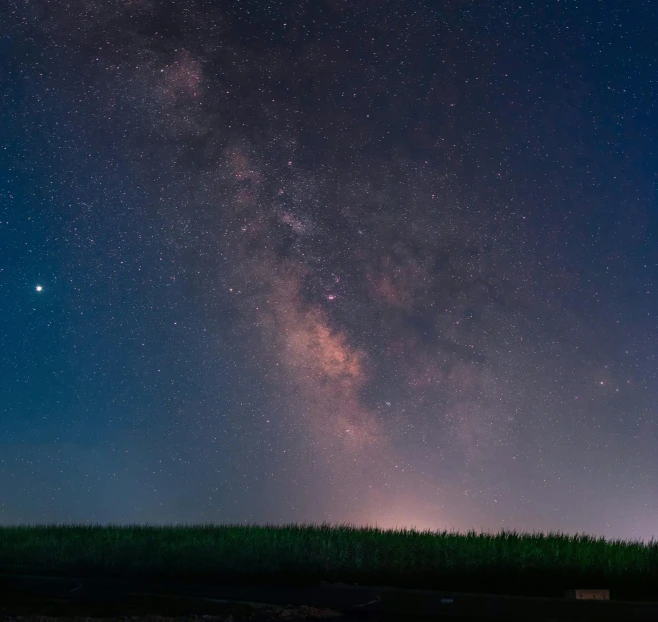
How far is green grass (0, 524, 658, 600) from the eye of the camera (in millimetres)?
13117

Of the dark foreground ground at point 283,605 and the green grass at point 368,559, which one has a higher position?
the green grass at point 368,559

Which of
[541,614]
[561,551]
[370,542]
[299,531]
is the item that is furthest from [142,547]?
[541,614]

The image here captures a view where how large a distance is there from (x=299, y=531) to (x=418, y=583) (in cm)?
560

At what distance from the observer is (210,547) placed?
16.2 m

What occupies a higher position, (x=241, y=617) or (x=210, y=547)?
(x=210, y=547)

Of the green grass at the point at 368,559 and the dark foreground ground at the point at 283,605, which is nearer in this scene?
the dark foreground ground at the point at 283,605

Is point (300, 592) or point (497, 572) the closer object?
point (300, 592)

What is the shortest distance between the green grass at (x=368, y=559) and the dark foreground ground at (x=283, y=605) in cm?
150

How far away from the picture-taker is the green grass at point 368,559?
43.0 ft

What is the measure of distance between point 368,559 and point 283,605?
15.7ft

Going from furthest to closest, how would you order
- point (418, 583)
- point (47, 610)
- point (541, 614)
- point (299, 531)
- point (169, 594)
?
point (299, 531)
point (418, 583)
point (169, 594)
point (541, 614)
point (47, 610)

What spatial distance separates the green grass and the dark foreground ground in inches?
59.2

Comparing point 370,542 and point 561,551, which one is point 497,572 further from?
point 370,542

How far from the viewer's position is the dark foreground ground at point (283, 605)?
874cm
